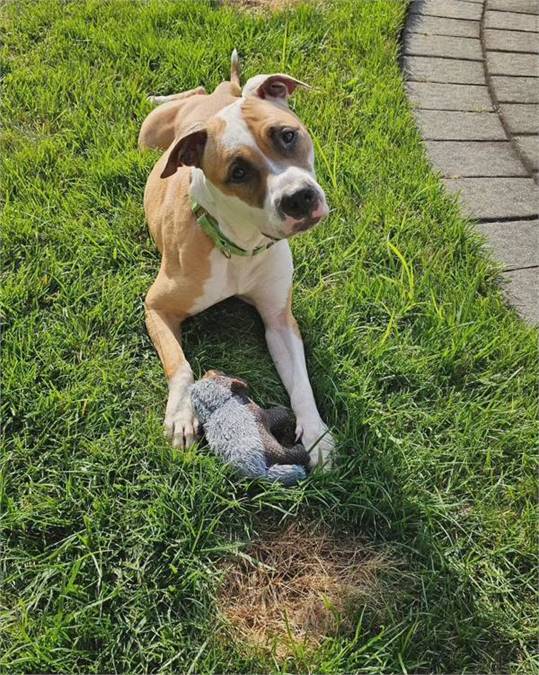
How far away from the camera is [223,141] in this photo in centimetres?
230

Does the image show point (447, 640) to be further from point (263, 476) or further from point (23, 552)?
point (23, 552)

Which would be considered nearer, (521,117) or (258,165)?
(258,165)

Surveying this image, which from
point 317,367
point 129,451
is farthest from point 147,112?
point 129,451

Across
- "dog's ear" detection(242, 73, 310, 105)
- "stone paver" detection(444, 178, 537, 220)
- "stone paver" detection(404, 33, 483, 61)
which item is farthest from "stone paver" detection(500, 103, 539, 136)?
"dog's ear" detection(242, 73, 310, 105)

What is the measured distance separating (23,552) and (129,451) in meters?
0.48

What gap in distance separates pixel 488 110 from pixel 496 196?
3.11 feet

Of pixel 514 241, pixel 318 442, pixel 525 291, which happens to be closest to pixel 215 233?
pixel 318 442

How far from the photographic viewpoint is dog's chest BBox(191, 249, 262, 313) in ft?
8.61

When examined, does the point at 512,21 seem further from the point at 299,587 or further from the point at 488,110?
the point at 299,587

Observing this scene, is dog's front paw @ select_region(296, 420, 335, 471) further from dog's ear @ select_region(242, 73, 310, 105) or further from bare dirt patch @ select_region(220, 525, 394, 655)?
dog's ear @ select_region(242, 73, 310, 105)

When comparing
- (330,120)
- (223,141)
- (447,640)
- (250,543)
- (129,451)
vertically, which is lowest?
(447,640)

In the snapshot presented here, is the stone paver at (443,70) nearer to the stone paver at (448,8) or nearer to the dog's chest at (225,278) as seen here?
the stone paver at (448,8)

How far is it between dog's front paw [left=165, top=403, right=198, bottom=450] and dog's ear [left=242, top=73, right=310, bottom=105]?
130cm

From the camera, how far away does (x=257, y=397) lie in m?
2.59
